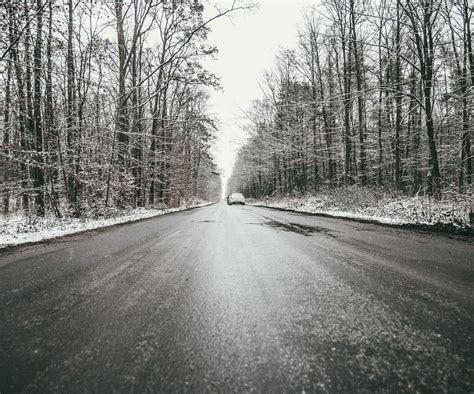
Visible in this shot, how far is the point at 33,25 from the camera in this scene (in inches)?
228

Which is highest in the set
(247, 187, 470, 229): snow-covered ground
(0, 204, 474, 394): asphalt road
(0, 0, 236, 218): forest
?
(0, 0, 236, 218): forest

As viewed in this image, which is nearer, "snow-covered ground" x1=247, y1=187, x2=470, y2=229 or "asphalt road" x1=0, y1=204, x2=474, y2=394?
"asphalt road" x1=0, y1=204, x2=474, y2=394

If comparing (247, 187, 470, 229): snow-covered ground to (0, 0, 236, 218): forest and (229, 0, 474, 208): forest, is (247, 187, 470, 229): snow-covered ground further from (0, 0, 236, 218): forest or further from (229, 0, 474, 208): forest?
(0, 0, 236, 218): forest

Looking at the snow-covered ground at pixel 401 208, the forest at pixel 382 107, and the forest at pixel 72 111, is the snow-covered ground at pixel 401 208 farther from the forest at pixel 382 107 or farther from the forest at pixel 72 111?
the forest at pixel 72 111

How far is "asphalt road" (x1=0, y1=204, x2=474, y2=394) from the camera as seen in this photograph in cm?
117

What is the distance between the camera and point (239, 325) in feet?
5.56

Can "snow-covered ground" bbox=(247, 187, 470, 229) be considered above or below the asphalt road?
above

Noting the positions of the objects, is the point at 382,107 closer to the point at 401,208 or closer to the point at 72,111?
the point at 401,208

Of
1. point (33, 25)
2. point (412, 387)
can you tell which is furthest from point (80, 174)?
point (412, 387)

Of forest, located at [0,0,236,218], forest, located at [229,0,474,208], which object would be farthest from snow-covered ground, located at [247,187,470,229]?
forest, located at [0,0,236,218]

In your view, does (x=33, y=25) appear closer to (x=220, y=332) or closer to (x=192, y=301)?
(x=192, y=301)

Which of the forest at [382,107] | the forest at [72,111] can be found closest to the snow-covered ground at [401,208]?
the forest at [382,107]

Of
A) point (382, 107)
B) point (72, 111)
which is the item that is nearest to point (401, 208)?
point (382, 107)

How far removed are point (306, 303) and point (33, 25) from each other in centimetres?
803
